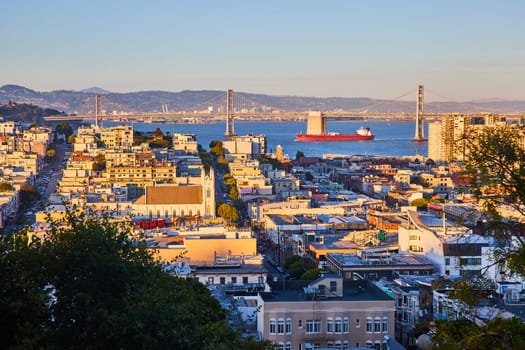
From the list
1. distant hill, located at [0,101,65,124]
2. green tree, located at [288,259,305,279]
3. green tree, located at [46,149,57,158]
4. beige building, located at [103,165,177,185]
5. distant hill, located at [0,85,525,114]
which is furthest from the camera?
distant hill, located at [0,85,525,114]

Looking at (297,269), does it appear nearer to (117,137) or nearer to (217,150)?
(117,137)

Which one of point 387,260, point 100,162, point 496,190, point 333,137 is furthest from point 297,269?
point 333,137

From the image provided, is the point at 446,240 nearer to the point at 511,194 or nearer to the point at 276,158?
the point at 511,194

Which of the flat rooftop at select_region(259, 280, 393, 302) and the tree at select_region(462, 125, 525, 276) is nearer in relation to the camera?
the tree at select_region(462, 125, 525, 276)

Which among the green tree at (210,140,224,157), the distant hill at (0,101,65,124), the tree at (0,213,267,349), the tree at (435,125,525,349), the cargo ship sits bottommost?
the cargo ship

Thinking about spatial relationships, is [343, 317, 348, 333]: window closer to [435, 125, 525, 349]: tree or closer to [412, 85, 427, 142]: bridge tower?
[435, 125, 525, 349]: tree

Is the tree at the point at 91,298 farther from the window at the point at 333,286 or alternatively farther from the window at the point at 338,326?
the window at the point at 333,286

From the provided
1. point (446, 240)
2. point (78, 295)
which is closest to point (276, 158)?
point (446, 240)

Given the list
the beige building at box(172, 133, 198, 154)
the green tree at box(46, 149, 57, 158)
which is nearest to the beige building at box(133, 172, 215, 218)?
the green tree at box(46, 149, 57, 158)
